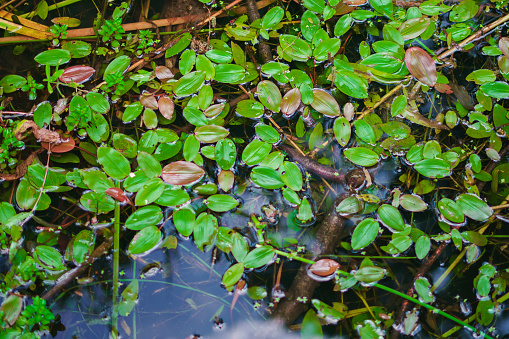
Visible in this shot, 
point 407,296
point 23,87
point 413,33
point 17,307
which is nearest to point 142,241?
point 17,307

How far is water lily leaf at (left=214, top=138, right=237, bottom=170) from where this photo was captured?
1.48 m

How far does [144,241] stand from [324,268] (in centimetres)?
81

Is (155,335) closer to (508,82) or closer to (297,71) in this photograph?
(297,71)

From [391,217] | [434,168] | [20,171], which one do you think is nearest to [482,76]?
[434,168]

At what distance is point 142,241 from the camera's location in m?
1.38

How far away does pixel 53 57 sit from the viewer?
5.45 ft

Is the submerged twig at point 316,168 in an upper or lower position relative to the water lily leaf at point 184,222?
upper

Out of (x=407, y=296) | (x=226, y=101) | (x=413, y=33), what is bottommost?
(x=407, y=296)

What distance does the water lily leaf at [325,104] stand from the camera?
1566mm

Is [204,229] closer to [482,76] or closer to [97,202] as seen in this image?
[97,202]

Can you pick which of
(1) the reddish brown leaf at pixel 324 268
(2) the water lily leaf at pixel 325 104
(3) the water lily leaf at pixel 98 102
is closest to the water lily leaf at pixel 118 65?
(3) the water lily leaf at pixel 98 102

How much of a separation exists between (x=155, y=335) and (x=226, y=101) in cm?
117

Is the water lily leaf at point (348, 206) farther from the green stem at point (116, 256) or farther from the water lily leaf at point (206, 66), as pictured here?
the green stem at point (116, 256)

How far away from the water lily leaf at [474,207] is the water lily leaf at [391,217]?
0.30 meters
